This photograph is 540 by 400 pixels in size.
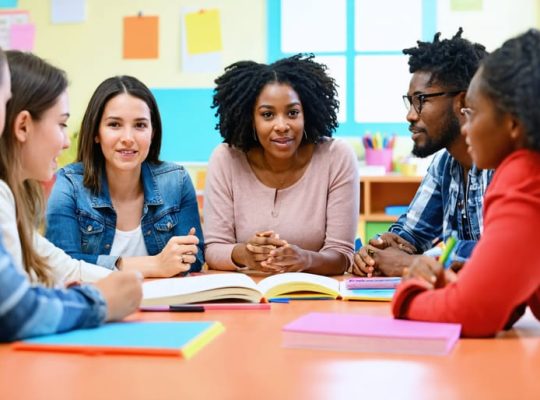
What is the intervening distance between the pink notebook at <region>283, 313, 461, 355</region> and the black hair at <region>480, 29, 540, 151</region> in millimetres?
285

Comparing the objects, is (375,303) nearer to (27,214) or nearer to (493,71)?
(493,71)

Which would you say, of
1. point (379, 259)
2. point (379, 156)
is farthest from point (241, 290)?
point (379, 156)

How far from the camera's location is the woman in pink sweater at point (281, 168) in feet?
7.23

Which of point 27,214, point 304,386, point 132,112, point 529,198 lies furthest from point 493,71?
point 132,112

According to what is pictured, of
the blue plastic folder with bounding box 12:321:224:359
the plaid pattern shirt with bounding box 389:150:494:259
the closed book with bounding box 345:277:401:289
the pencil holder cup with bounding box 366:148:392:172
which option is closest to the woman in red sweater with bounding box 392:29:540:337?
the blue plastic folder with bounding box 12:321:224:359

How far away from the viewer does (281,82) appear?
226 cm

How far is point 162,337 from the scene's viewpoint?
103cm

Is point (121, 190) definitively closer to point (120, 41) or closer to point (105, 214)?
point (105, 214)

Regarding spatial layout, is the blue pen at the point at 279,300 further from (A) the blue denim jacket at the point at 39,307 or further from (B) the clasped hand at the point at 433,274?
(A) the blue denim jacket at the point at 39,307

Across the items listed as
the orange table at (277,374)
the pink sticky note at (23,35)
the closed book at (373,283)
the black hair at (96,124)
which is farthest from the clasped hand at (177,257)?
the pink sticky note at (23,35)

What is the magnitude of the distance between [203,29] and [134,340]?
3.43 meters

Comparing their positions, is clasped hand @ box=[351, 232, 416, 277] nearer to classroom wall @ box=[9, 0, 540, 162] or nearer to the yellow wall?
classroom wall @ box=[9, 0, 540, 162]

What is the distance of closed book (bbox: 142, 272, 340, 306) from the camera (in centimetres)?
140

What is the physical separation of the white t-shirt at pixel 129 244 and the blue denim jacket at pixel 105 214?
0.05 feet
